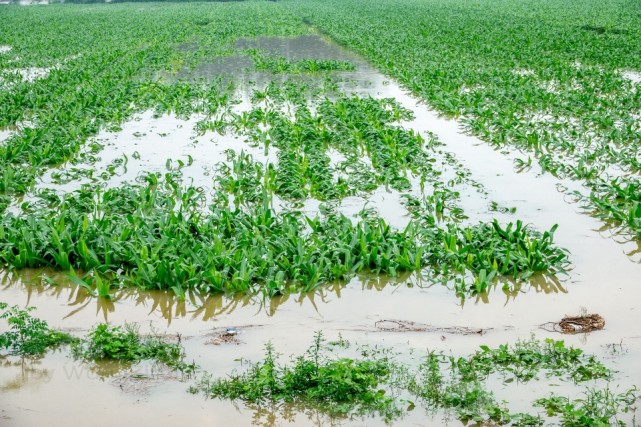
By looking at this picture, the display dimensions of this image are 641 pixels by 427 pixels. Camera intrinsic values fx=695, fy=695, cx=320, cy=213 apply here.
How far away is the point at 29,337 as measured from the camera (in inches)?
209

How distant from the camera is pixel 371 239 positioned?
22.2ft

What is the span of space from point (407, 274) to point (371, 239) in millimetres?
520

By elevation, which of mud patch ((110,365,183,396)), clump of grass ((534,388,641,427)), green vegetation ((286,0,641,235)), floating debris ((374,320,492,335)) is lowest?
mud patch ((110,365,183,396))

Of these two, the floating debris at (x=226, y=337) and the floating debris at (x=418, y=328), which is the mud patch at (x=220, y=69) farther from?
the floating debris at (x=418, y=328)

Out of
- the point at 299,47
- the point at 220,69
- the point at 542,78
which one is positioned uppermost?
the point at 299,47

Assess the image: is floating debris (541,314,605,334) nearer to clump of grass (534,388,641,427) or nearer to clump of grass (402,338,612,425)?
clump of grass (402,338,612,425)

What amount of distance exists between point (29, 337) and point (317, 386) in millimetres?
2326

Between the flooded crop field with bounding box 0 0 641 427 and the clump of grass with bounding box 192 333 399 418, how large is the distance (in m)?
0.02

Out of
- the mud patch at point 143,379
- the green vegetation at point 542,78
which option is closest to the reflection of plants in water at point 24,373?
the mud patch at point 143,379

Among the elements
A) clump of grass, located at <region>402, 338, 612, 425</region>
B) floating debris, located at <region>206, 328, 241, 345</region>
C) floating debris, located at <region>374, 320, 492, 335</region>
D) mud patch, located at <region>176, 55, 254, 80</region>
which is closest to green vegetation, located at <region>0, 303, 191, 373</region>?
floating debris, located at <region>206, 328, 241, 345</region>

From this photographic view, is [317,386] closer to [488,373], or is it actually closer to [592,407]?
[488,373]

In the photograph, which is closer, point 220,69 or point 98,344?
point 98,344

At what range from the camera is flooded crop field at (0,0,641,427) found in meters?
4.59

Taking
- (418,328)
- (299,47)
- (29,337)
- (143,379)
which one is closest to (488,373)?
(418,328)
